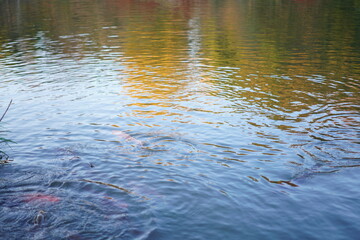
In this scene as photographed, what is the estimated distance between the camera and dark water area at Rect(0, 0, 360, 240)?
8453 mm

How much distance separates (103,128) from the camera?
1416 cm

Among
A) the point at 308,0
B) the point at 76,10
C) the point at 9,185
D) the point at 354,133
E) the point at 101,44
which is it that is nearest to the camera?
the point at 9,185

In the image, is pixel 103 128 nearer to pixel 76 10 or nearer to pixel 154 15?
pixel 154 15

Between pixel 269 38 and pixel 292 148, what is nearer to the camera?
pixel 292 148

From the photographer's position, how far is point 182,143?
12664 millimetres

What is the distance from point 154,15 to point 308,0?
102 ft

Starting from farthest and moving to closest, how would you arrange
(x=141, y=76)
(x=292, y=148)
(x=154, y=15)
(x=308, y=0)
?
(x=308, y=0)
(x=154, y=15)
(x=141, y=76)
(x=292, y=148)

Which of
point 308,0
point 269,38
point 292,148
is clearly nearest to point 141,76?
point 292,148

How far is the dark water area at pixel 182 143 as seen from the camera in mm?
8453

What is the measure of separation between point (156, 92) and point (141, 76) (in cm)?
349

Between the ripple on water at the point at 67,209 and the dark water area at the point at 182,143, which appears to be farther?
the dark water area at the point at 182,143

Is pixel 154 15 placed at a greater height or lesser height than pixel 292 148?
greater

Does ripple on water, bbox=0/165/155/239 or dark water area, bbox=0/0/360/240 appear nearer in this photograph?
ripple on water, bbox=0/165/155/239

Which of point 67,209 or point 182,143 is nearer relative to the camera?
point 67,209
